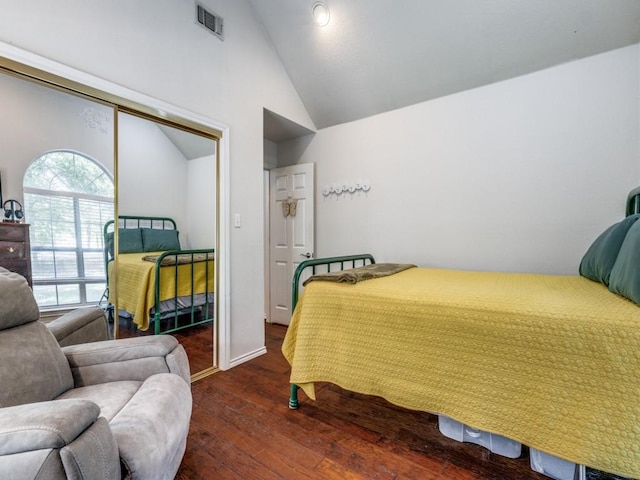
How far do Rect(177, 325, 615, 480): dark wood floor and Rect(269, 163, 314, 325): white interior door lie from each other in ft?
5.04

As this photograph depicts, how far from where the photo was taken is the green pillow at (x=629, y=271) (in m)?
1.08

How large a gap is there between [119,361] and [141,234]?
889mm

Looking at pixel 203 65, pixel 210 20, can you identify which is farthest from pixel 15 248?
pixel 210 20

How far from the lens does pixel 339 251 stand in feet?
10.5

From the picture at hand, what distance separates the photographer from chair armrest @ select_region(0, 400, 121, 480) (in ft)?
2.14

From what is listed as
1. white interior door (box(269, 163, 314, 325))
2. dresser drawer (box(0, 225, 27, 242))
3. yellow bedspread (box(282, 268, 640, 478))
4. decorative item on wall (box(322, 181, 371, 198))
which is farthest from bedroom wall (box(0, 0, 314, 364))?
yellow bedspread (box(282, 268, 640, 478))

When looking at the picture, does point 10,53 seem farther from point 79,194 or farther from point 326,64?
point 326,64

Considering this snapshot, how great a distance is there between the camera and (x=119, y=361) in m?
1.27

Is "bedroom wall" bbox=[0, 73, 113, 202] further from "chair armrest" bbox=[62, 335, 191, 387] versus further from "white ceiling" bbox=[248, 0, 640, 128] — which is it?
"white ceiling" bbox=[248, 0, 640, 128]

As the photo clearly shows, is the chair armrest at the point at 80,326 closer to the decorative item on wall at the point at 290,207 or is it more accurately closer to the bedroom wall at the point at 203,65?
the bedroom wall at the point at 203,65

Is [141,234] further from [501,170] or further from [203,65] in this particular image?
[501,170]

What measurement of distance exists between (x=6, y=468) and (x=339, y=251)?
9.01ft

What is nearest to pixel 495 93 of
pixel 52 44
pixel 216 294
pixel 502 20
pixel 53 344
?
pixel 502 20

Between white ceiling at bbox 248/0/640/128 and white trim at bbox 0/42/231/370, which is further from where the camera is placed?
white ceiling at bbox 248/0/640/128
